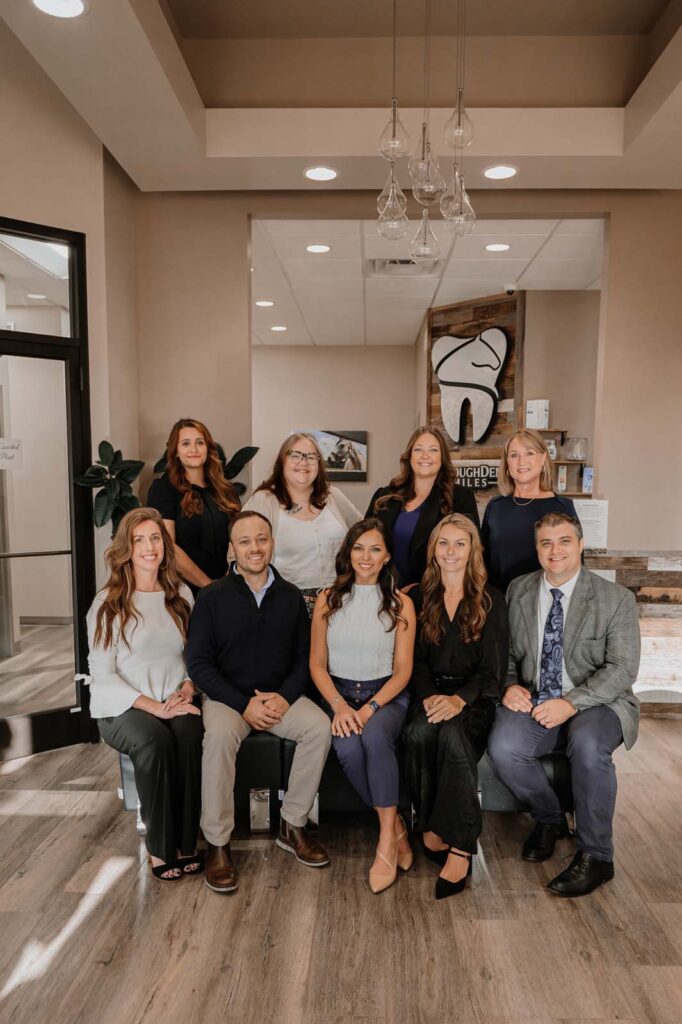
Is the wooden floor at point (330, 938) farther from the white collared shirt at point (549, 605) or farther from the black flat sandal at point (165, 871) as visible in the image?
the white collared shirt at point (549, 605)

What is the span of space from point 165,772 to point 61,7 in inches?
103

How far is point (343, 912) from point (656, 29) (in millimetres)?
4166

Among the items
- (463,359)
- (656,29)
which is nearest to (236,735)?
(656,29)

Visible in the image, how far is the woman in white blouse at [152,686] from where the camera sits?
8.00 ft

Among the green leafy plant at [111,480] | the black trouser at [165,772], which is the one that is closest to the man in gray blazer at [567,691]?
the black trouser at [165,772]

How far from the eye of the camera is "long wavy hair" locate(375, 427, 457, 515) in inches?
121

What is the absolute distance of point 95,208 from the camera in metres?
3.60

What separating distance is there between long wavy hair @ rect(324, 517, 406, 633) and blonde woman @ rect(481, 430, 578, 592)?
537mm

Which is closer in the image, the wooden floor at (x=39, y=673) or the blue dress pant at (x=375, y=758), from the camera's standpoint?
the blue dress pant at (x=375, y=758)

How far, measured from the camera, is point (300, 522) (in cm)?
305

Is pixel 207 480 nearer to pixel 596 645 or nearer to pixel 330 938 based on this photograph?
pixel 596 645

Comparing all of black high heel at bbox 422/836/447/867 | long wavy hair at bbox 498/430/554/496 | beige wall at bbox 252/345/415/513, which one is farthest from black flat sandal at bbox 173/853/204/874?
beige wall at bbox 252/345/415/513

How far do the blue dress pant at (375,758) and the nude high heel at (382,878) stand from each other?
0.18 meters

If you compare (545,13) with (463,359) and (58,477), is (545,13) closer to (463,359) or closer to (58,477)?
(58,477)
